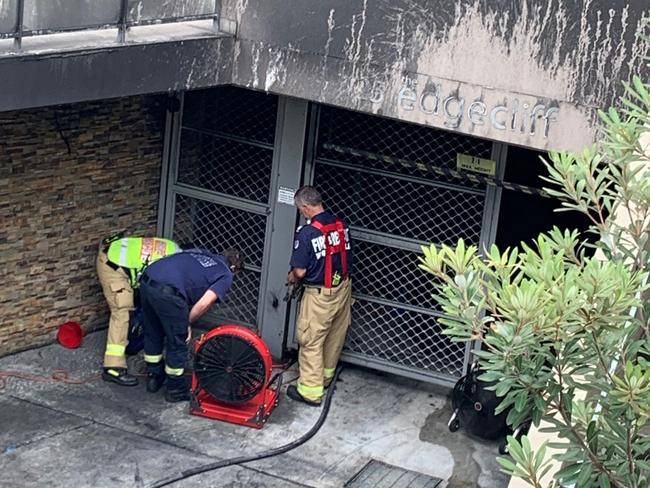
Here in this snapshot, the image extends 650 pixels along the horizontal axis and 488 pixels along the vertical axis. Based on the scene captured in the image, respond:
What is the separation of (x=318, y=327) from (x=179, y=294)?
1174mm

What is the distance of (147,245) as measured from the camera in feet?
32.7

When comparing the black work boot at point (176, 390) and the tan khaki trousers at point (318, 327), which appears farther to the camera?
the tan khaki trousers at point (318, 327)

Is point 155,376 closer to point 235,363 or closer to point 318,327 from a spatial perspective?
point 235,363

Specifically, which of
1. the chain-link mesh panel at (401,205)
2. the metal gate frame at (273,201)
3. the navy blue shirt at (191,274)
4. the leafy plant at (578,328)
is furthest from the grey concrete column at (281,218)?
the leafy plant at (578,328)

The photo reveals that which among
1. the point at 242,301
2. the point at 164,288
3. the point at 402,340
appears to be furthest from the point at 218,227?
the point at 402,340

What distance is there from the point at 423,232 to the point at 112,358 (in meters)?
2.61

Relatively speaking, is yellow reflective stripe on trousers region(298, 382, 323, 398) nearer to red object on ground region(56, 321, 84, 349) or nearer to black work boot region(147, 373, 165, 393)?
black work boot region(147, 373, 165, 393)

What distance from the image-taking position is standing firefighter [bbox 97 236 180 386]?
9852mm

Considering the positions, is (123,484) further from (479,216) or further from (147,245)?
(479,216)

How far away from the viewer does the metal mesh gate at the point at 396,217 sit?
9875 mm

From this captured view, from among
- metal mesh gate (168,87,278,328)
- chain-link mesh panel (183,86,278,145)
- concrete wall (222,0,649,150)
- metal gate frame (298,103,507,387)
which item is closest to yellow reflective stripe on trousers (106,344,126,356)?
metal mesh gate (168,87,278,328)

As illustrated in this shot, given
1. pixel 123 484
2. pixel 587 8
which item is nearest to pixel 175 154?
pixel 123 484

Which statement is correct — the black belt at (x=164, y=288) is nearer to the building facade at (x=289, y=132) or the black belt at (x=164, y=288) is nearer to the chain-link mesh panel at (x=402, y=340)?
the building facade at (x=289, y=132)

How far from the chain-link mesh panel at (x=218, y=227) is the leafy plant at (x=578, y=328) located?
6.19m
